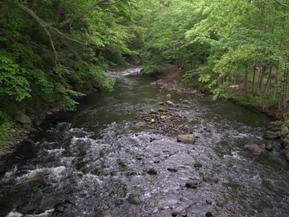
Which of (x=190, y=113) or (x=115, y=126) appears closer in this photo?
(x=115, y=126)

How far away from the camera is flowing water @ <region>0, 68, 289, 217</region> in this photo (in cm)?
870

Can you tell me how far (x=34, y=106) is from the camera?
54.7ft

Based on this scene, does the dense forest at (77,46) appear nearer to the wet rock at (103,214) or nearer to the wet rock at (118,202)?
the wet rock at (118,202)

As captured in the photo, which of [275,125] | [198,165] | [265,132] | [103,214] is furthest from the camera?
[275,125]

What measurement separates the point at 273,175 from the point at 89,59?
38.8 ft

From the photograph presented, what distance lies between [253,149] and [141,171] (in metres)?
5.61

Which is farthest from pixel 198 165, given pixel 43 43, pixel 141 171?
pixel 43 43

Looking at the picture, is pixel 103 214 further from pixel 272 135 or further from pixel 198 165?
pixel 272 135

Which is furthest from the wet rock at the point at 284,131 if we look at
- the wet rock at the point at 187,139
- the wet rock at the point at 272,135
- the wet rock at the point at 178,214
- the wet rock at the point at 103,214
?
the wet rock at the point at 103,214

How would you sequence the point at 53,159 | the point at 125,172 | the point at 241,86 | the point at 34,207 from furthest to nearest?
the point at 241,86 → the point at 53,159 → the point at 125,172 → the point at 34,207

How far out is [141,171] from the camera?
36.0 ft

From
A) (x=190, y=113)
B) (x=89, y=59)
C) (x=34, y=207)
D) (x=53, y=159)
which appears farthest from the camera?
(x=190, y=113)

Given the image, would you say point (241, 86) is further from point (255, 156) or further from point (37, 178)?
point (37, 178)

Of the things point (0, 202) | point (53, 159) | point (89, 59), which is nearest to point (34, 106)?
point (89, 59)
